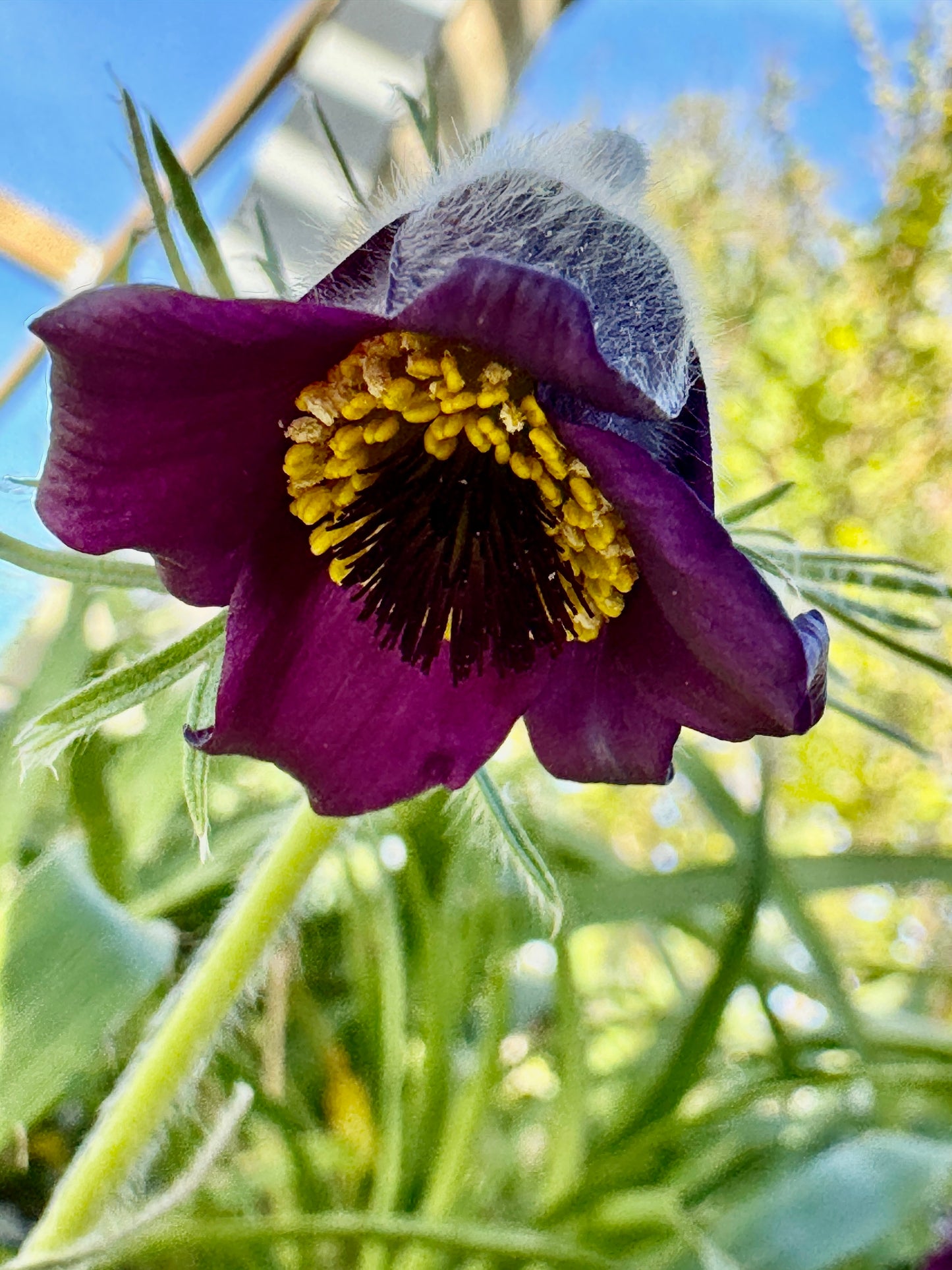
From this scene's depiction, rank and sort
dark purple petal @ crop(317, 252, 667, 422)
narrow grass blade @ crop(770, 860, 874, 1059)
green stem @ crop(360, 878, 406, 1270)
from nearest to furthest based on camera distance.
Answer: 1. dark purple petal @ crop(317, 252, 667, 422)
2. narrow grass blade @ crop(770, 860, 874, 1059)
3. green stem @ crop(360, 878, 406, 1270)

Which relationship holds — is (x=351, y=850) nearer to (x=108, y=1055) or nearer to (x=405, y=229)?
(x=108, y=1055)

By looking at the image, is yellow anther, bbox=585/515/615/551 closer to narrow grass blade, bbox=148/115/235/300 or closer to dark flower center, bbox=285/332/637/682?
dark flower center, bbox=285/332/637/682

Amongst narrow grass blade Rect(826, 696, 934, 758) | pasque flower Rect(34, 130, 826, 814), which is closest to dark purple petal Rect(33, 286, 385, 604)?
pasque flower Rect(34, 130, 826, 814)

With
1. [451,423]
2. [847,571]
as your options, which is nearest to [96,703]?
[451,423]

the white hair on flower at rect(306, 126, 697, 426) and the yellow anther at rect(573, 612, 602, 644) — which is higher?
the white hair on flower at rect(306, 126, 697, 426)

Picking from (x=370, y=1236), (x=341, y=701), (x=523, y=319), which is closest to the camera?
(x=523, y=319)

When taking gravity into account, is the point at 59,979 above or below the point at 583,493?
below

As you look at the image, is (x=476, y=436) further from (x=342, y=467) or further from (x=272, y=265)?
(x=272, y=265)
